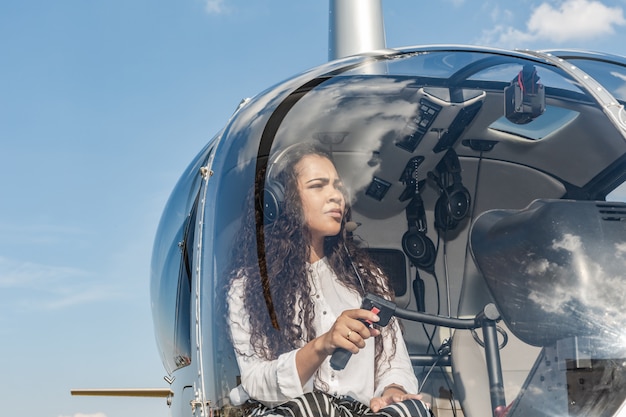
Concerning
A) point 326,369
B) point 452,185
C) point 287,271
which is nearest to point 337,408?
point 326,369

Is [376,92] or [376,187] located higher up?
[376,92]

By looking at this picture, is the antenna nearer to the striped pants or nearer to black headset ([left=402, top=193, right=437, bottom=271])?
black headset ([left=402, top=193, right=437, bottom=271])

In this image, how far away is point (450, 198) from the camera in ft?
10.8

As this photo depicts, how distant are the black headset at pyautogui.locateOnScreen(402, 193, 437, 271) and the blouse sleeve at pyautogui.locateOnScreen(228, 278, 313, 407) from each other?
62 cm

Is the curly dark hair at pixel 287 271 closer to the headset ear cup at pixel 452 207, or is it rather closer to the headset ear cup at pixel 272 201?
the headset ear cup at pixel 272 201

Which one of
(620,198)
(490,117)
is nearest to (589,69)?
(490,117)

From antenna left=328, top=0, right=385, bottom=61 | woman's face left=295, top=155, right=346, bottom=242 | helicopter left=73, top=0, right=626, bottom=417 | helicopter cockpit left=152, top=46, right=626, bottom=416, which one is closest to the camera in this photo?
helicopter left=73, top=0, right=626, bottom=417

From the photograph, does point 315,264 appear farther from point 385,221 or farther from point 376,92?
point 376,92

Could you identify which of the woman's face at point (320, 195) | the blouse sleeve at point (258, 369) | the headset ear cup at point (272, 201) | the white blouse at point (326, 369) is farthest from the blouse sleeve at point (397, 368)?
the headset ear cup at point (272, 201)

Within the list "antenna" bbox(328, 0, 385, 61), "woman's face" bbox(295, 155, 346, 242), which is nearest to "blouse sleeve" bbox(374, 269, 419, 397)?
"woman's face" bbox(295, 155, 346, 242)

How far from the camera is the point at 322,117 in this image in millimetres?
3430

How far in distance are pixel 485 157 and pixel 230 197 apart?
1.04 meters

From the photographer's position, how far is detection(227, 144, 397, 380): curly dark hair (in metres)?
3.05

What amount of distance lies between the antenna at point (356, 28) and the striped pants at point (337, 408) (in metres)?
4.25
